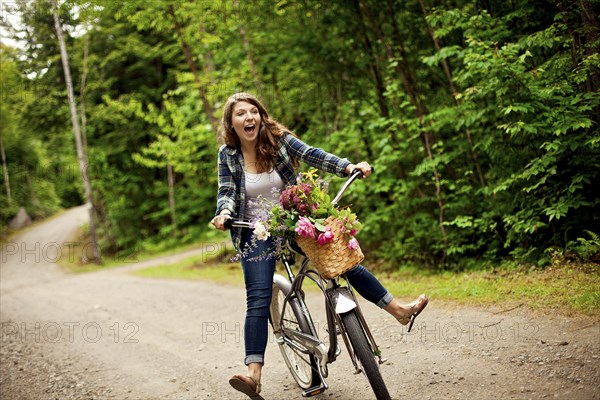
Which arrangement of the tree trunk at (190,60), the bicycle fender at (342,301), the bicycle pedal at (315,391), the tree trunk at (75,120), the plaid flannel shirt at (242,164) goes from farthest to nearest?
the tree trunk at (75,120) < the tree trunk at (190,60) < the bicycle pedal at (315,391) < the plaid flannel shirt at (242,164) < the bicycle fender at (342,301)

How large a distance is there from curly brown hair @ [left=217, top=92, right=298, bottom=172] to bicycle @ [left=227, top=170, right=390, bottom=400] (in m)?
0.59

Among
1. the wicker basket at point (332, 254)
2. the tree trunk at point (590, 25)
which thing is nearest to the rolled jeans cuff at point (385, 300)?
the wicker basket at point (332, 254)

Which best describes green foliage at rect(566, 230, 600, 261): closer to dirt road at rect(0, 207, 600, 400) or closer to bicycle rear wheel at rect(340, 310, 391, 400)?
dirt road at rect(0, 207, 600, 400)

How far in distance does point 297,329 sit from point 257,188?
1.04 meters

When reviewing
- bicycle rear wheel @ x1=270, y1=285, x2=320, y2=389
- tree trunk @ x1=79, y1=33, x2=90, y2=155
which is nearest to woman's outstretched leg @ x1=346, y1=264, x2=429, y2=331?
bicycle rear wheel @ x1=270, y1=285, x2=320, y2=389

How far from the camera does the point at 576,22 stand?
5.66 meters

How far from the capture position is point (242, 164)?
3662 mm

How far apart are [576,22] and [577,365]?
3.94 meters

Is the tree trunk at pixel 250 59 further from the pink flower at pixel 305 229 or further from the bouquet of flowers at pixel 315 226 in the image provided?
the pink flower at pixel 305 229

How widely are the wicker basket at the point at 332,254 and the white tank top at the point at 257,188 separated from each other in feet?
2.18

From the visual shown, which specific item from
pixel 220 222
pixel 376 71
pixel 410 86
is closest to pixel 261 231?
pixel 220 222

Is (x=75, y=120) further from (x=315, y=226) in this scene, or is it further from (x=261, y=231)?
(x=315, y=226)

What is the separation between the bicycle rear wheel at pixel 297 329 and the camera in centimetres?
367

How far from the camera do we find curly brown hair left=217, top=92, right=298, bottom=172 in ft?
12.0
